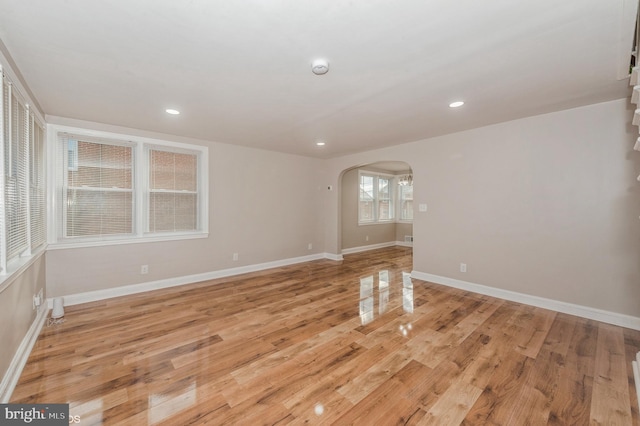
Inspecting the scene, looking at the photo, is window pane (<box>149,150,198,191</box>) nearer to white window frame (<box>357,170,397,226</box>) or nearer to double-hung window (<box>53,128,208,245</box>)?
double-hung window (<box>53,128,208,245</box>)

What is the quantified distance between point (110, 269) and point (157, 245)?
63 centimetres

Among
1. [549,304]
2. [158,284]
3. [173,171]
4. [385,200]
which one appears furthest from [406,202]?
[158,284]

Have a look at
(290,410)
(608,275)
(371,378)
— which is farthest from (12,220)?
(608,275)

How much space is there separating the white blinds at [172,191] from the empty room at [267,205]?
0.11 ft

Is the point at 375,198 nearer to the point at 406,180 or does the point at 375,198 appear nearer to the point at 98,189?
the point at 406,180

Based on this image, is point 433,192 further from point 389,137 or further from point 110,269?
point 110,269

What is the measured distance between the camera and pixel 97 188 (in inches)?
141

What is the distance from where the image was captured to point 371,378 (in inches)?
78.2

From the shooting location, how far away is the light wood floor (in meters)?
1.68

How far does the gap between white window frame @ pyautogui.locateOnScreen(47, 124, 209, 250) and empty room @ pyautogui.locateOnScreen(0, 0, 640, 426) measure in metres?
0.03

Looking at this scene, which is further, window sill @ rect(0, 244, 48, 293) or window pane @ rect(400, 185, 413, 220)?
window pane @ rect(400, 185, 413, 220)

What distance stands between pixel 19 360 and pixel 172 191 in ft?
8.60

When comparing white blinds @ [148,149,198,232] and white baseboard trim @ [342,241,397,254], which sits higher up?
white blinds @ [148,149,198,232]

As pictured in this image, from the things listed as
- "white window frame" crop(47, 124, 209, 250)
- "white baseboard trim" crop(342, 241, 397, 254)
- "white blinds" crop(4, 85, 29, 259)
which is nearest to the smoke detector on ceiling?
"white blinds" crop(4, 85, 29, 259)
